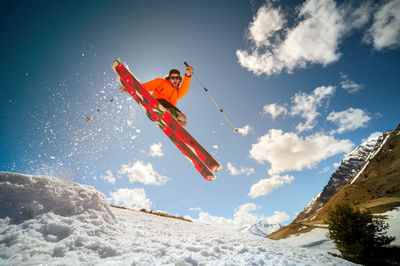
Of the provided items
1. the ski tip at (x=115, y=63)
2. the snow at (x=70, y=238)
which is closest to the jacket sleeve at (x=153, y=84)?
the ski tip at (x=115, y=63)

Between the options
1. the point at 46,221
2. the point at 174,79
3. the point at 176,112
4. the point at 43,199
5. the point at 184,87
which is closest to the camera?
the point at 46,221

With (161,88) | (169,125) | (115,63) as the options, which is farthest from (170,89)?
(115,63)

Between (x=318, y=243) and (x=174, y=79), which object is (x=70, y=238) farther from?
(x=318, y=243)

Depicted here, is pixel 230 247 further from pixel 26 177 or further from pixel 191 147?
pixel 26 177

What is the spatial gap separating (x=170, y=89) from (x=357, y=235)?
17550mm

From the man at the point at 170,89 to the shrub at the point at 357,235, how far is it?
15401 millimetres

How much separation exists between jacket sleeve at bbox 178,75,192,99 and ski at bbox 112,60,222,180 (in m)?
1.37

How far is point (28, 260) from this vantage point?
2.86m

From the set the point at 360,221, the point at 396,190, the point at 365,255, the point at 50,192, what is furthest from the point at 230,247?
the point at 396,190

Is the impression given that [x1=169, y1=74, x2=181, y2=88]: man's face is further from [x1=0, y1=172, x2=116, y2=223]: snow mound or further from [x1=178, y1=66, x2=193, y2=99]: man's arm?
[x1=0, y1=172, x2=116, y2=223]: snow mound

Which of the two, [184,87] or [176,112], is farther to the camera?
[184,87]

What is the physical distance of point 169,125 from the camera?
8945 millimetres

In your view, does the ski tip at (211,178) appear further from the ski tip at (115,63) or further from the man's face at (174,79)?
the ski tip at (115,63)

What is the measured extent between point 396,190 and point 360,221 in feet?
398
